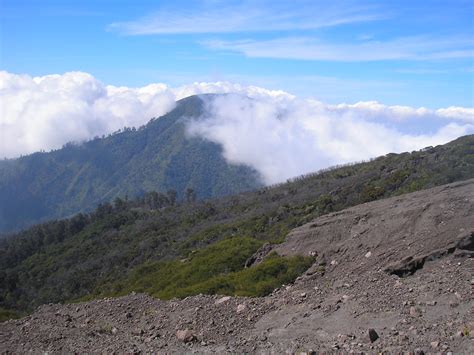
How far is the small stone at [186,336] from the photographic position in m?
11.7

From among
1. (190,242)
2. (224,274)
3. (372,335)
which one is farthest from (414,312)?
(190,242)

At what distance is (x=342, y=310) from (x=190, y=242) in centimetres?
3087

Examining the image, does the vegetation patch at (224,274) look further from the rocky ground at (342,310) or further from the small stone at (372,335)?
the small stone at (372,335)

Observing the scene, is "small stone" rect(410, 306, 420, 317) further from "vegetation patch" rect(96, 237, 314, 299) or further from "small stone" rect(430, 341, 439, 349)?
"vegetation patch" rect(96, 237, 314, 299)

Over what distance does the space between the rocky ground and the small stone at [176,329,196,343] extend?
3 cm

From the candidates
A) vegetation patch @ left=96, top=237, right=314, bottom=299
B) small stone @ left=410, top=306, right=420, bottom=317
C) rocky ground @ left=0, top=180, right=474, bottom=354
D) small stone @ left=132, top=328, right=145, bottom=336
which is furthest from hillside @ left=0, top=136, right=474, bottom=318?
small stone @ left=410, top=306, right=420, bottom=317

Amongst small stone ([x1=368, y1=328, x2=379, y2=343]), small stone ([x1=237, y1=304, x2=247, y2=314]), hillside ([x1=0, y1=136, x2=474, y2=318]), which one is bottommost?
hillside ([x1=0, y1=136, x2=474, y2=318])

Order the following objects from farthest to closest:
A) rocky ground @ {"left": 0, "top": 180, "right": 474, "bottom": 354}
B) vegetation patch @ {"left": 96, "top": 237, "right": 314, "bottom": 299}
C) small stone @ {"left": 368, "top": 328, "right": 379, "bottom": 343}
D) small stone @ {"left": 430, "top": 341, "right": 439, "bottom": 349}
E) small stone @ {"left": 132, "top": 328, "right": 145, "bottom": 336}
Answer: vegetation patch @ {"left": 96, "top": 237, "right": 314, "bottom": 299}
small stone @ {"left": 132, "top": 328, "right": 145, "bottom": 336}
rocky ground @ {"left": 0, "top": 180, "right": 474, "bottom": 354}
small stone @ {"left": 368, "top": 328, "right": 379, "bottom": 343}
small stone @ {"left": 430, "top": 341, "right": 439, "bottom": 349}

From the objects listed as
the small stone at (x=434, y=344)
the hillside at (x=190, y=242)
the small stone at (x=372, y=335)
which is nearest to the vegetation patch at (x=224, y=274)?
the hillside at (x=190, y=242)

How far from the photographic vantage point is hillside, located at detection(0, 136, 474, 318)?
72.1 ft

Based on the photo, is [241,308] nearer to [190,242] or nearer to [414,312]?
[414,312]

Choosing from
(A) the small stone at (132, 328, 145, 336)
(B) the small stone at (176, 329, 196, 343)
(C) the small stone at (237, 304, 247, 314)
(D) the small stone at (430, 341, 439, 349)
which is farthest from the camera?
(C) the small stone at (237, 304, 247, 314)

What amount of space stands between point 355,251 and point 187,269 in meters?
10.0

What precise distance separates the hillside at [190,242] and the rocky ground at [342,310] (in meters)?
2.13
